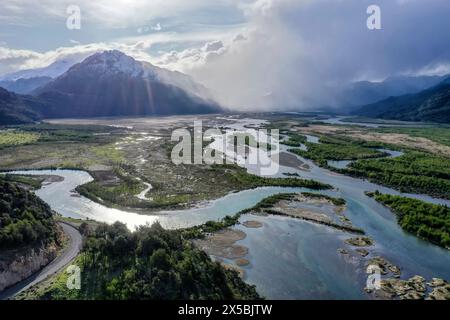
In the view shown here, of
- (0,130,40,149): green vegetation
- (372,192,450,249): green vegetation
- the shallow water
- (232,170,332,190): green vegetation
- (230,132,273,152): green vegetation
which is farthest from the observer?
(0,130,40,149): green vegetation

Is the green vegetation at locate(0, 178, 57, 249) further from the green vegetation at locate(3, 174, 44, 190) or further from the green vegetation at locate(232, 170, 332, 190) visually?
A: the green vegetation at locate(232, 170, 332, 190)

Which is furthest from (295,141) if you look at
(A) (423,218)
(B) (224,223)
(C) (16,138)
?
(C) (16,138)

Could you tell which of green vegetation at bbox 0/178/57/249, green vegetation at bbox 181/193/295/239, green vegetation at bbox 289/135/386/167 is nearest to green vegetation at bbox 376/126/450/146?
green vegetation at bbox 289/135/386/167

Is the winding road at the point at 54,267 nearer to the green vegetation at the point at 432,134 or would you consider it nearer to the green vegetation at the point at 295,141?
the green vegetation at the point at 295,141

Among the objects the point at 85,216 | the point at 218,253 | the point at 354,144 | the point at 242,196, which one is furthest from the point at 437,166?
the point at 85,216

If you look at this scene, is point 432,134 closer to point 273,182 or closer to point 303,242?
point 273,182

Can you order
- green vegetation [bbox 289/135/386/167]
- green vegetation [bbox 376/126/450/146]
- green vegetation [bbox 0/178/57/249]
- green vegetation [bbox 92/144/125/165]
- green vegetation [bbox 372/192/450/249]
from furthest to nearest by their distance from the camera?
green vegetation [bbox 376/126/450/146] → green vegetation [bbox 289/135/386/167] → green vegetation [bbox 92/144/125/165] → green vegetation [bbox 372/192/450/249] → green vegetation [bbox 0/178/57/249]
